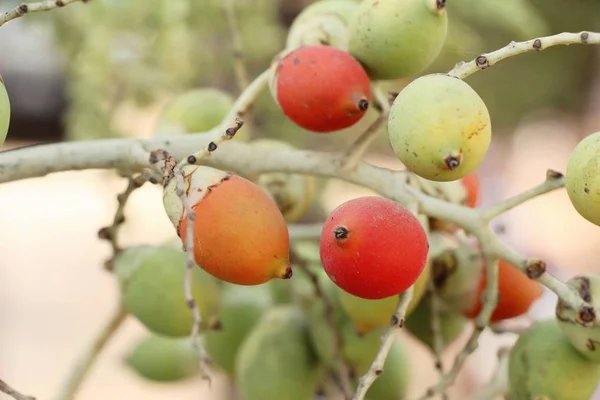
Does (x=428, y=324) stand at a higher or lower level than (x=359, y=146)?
lower

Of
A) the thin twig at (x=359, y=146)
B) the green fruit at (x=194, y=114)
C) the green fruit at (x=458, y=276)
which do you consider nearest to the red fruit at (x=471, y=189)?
the green fruit at (x=458, y=276)

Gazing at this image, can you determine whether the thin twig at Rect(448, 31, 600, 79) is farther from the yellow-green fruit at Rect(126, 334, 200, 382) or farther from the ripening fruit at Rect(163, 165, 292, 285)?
the yellow-green fruit at Rect(126, 334, 200, 382)

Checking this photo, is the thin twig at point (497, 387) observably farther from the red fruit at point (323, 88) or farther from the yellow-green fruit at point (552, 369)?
the red fruit at point (323, 88)

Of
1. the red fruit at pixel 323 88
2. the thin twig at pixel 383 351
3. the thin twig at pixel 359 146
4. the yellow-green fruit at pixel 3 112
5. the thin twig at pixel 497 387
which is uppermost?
the yellow-green fruit at pixel 3 112

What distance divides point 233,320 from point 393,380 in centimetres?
19

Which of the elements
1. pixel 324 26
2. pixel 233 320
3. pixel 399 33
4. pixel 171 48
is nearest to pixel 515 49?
pixel 399 33

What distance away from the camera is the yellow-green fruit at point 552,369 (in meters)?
0.62

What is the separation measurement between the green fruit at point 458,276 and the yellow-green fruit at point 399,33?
0.18m

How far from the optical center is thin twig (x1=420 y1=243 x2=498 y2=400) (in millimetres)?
604

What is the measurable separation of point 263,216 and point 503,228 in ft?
1.29

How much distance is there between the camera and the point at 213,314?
0.74m

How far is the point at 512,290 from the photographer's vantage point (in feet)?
2.29

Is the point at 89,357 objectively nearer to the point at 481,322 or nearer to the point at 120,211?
the point at 120,211

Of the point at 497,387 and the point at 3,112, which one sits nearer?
the point at 3,112
